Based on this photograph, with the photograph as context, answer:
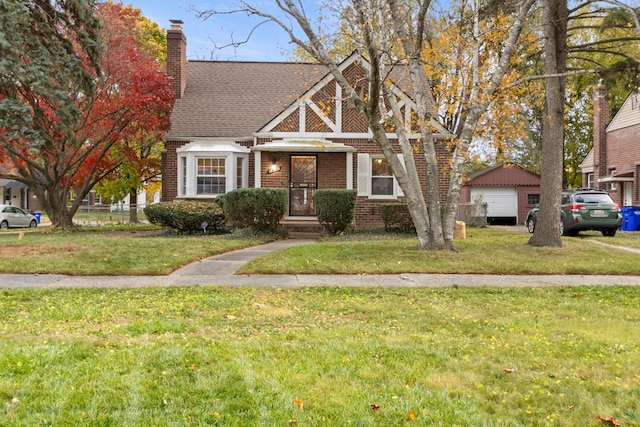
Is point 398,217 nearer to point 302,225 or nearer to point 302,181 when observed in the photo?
point 302,225

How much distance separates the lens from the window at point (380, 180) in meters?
18.7

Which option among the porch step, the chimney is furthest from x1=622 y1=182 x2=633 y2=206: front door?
the chimney

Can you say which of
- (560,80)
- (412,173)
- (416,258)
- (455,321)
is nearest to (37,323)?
(455,321)

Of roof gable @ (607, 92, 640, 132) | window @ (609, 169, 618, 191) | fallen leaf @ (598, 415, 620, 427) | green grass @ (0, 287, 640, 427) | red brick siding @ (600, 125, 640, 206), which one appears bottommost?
fallen leaf @ (598, 415, 620, 427)

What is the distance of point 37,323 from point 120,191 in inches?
874

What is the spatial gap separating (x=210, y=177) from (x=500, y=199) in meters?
20.9

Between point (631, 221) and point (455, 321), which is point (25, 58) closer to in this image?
point (455, 321)

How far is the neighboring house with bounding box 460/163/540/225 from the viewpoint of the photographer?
→ 31484 millimetres

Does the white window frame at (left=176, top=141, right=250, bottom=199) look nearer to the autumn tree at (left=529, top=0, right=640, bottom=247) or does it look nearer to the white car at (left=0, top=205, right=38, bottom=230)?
the autumn tree at (left=529, top=0, right=640, bottom=247)

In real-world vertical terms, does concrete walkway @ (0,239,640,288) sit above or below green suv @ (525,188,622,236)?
below

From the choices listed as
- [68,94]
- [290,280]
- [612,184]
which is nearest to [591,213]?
[290,280]

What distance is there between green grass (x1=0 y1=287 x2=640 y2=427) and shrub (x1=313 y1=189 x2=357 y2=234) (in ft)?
28.5

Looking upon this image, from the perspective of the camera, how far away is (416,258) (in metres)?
10.1

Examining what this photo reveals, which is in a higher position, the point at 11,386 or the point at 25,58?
the point at 25,58
